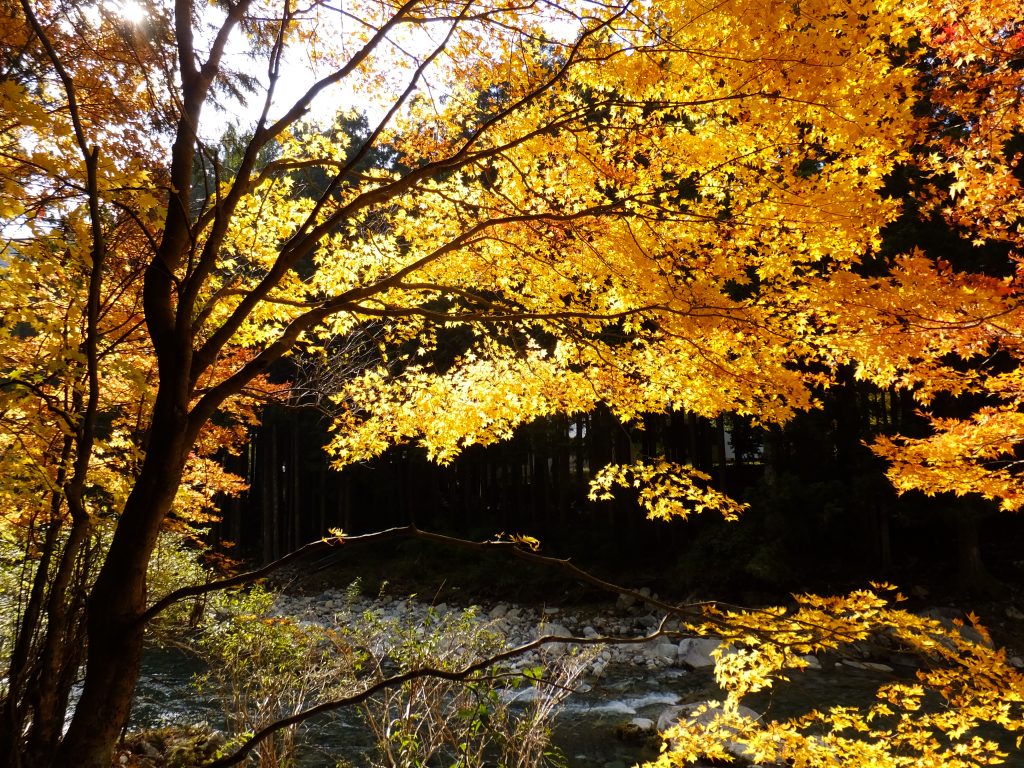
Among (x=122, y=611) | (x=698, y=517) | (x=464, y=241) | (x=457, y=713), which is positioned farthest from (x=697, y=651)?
(x=122, y=611)

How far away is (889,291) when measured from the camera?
3.60 metres

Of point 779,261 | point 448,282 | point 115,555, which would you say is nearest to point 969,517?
point 779,261

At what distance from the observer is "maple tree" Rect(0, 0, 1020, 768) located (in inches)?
84.4

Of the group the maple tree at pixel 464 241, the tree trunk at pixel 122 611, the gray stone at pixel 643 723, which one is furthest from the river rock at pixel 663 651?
the tree trunk at pixel 122 611

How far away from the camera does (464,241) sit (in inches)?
118

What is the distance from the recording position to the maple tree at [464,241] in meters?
2.14

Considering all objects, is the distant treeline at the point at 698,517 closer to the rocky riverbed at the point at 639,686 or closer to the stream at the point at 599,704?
the rocky riverbed at the point at 639,686

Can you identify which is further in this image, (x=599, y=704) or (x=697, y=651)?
(x=697, y=651)

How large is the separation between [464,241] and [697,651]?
858 cm

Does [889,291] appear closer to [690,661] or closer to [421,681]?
[421,681]

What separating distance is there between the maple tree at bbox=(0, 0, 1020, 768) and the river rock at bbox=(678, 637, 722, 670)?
6.01 meters

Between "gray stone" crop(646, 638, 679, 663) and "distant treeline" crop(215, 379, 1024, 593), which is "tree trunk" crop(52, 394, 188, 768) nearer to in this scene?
"distant treeline" crop(215, 379, 1024, 593)

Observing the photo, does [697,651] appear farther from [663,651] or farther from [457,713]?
[457,713]

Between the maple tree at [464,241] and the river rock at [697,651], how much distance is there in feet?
19.7
